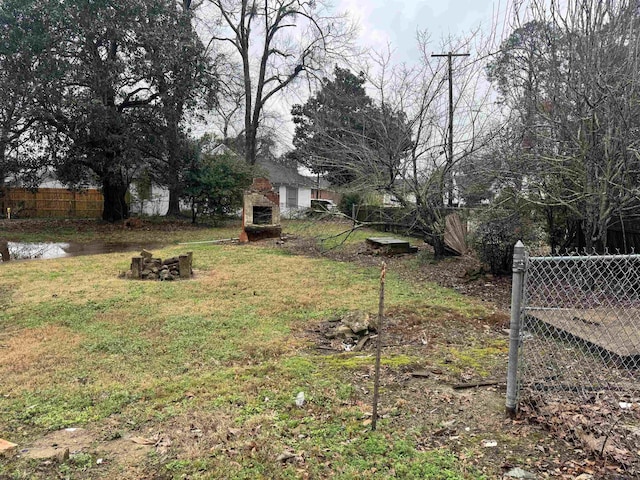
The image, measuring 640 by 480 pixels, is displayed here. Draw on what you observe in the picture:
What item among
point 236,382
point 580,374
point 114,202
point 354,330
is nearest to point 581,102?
point 580,374

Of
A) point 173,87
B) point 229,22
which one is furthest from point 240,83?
point 173,87

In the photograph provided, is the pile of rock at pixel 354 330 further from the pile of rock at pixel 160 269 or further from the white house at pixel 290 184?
the white house at pixel 290 184

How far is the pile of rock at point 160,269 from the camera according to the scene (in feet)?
25.8

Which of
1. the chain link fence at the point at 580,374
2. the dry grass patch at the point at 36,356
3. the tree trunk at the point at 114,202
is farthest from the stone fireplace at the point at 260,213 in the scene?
the chain link fence at the point at 580,374

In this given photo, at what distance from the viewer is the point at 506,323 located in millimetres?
5336

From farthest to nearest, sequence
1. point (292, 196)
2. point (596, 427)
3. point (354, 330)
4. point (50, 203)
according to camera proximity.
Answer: point (292, 196), point (50, 203), point (354, 330), point (596, 427)

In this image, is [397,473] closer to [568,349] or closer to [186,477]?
[186,477]

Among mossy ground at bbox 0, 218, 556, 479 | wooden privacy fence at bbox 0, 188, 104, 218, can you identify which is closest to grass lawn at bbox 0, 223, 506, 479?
mossy ground at bbox 0, 218, 556, 479

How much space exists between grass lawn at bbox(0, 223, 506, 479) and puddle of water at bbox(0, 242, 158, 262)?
4.02 m

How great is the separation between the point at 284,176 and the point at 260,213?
61.6 ft

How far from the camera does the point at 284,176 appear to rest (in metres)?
33.2

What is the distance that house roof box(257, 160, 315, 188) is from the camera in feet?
106

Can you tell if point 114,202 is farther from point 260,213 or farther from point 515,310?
point 515,310

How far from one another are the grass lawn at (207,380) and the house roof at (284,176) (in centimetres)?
2537
